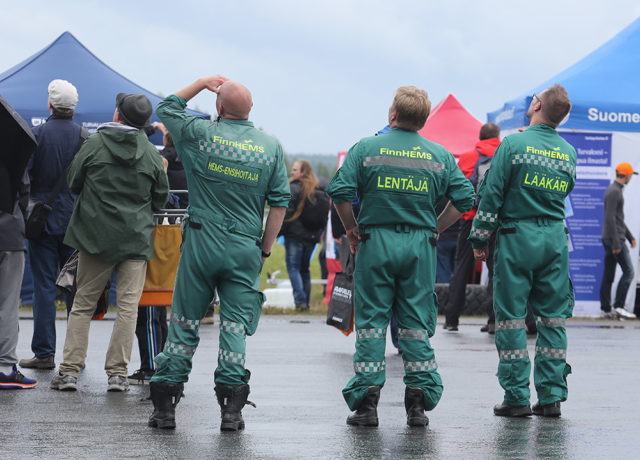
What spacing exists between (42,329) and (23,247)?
1.20 meters

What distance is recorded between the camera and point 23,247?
736 cm

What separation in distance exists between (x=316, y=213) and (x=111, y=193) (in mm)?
7815

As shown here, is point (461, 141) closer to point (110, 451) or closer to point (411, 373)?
point (411, 373)

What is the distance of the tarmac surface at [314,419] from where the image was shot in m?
5.38

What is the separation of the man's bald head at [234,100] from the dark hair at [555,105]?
6.43 ft

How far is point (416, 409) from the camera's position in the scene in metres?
6.13

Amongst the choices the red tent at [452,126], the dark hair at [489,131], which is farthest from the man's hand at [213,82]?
the red tent at [452,126]

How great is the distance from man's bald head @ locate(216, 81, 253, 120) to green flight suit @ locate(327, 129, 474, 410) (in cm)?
68

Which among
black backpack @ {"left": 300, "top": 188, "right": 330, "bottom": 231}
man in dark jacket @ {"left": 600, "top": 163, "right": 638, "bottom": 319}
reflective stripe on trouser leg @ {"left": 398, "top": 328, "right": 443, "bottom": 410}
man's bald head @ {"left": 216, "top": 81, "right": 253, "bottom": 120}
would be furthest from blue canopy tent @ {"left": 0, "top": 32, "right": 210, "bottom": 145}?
reflective stripe on trouser leg @ {"left": 398, "top": 328, "right": 443, "bottom": 410}

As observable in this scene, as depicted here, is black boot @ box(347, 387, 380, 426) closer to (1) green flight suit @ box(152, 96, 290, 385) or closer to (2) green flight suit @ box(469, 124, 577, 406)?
(1) green flight suit @ box(152, 96, 290, 385)

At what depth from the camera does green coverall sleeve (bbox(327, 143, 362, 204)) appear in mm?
6215

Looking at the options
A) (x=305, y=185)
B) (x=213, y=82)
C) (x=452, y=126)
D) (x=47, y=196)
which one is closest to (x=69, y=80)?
(x=305, y=185)

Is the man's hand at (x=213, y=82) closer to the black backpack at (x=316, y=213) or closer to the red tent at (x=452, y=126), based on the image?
the black backpack at (x=316, y=213)

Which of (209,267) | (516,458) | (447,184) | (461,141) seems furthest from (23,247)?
(461,141)
